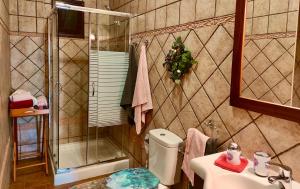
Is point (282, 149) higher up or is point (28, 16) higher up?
point (28, 16)

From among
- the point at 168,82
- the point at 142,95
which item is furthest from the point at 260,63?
the point at 142,95

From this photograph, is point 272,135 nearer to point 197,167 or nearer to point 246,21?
point 197,167

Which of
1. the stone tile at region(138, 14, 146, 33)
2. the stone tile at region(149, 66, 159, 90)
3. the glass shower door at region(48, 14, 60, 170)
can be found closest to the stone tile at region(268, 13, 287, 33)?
the stone tile at region(149, 66, 159, 90)

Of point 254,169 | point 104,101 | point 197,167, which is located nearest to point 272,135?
point 254,169

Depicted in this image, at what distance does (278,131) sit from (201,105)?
57 centimetres

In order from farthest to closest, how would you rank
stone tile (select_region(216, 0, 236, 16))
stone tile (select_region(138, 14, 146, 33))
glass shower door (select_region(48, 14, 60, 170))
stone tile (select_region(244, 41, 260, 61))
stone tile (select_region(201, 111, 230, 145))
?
glass shower door (select_region(48, 14, 60, 170))
stone tile (select_region(138, 14, 146, 33))
stone tile (select_region(201, 111, 230, 145))
stone tile (select_region(216, 0, 236, 16))
stone tile (select_region(244, 41, 260, 61))

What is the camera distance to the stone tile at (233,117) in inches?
52.7

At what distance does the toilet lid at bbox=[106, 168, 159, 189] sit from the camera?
1.66 meters

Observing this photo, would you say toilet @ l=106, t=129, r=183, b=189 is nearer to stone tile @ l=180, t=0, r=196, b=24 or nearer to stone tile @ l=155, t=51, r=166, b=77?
stone tile @ l=155, t=51, r=166, b=77

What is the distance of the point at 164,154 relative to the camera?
178 centimetres

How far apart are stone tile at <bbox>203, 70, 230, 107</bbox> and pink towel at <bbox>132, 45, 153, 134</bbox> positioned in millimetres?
803

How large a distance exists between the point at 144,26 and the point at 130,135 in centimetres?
128

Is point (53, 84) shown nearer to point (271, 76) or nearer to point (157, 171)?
point (157, 171)

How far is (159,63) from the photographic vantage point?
6.96 ft
